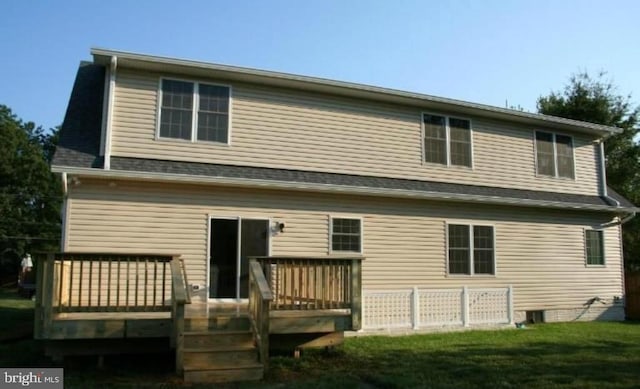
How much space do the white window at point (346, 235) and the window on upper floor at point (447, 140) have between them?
9.26 ft

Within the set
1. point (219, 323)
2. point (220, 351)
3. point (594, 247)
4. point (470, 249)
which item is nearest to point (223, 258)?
point (219, 323)

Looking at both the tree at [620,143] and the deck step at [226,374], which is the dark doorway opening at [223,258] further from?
the tree at [620,143]

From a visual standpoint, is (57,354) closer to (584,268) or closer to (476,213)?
(476,213)

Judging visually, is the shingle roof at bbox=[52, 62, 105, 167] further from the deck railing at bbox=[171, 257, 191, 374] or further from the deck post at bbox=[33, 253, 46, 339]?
the deck railing at bbox=[171, 257, 191, 374]

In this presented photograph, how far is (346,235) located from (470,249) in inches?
140

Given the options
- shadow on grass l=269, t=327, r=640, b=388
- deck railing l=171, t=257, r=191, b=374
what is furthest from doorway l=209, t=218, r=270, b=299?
deck railing l=171, t=257, r=191, b=374

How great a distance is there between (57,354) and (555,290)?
1244 cm

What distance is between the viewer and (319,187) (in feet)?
38.2

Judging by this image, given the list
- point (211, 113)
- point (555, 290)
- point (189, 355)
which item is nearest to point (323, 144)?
point (211, 113)

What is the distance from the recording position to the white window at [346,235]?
480 inches

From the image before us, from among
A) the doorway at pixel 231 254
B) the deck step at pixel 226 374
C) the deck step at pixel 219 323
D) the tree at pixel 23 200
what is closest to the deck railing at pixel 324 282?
the deck step at pixel 219 323

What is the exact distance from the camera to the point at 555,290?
586 inches

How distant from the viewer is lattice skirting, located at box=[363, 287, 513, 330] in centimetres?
1160

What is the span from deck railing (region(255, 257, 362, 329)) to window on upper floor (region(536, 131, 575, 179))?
912 centimetres
